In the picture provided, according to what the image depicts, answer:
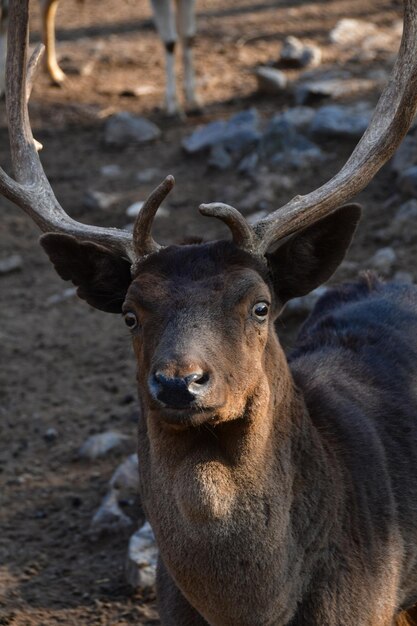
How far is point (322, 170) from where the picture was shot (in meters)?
11.2

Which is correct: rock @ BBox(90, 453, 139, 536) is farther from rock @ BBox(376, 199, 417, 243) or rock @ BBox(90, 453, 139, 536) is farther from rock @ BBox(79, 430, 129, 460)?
rock @ BBox(376, 199, 417, 243)

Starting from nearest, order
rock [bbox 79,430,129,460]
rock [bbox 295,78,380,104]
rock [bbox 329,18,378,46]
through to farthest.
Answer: rock [bbox 79,430,129,460] → rock [bbox 295,78,380,104] → rock [bbox 329,18,378,46]

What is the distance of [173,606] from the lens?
16.3 feet

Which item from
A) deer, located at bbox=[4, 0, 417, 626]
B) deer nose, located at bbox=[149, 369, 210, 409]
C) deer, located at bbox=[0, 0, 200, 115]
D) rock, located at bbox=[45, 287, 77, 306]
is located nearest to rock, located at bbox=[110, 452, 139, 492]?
deer, located at bbox=[4, 0, 417, 626]

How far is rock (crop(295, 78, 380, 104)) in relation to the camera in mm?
12969

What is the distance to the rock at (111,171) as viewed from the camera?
12.7m

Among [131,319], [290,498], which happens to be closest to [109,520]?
[290,498]

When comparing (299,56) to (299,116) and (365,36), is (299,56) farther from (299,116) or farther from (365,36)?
(299,116)

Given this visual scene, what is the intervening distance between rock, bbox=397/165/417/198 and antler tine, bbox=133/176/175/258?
5664mm

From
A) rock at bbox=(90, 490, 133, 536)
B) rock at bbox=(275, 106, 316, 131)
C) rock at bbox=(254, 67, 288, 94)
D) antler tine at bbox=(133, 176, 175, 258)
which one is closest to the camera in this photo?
antler tine at bbox=(133, 176, 175, 258)

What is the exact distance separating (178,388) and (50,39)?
12054 mm

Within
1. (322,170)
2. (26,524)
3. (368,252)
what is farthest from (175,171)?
(26,524)

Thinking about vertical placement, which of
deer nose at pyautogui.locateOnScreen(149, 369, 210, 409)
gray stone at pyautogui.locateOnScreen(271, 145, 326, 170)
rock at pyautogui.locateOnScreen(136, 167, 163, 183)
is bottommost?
deer nose at pyautogui.locateOnScreen(149, 369, 210, 409)

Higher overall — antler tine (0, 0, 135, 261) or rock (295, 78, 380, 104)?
rock (295, 78, 380, 104)
